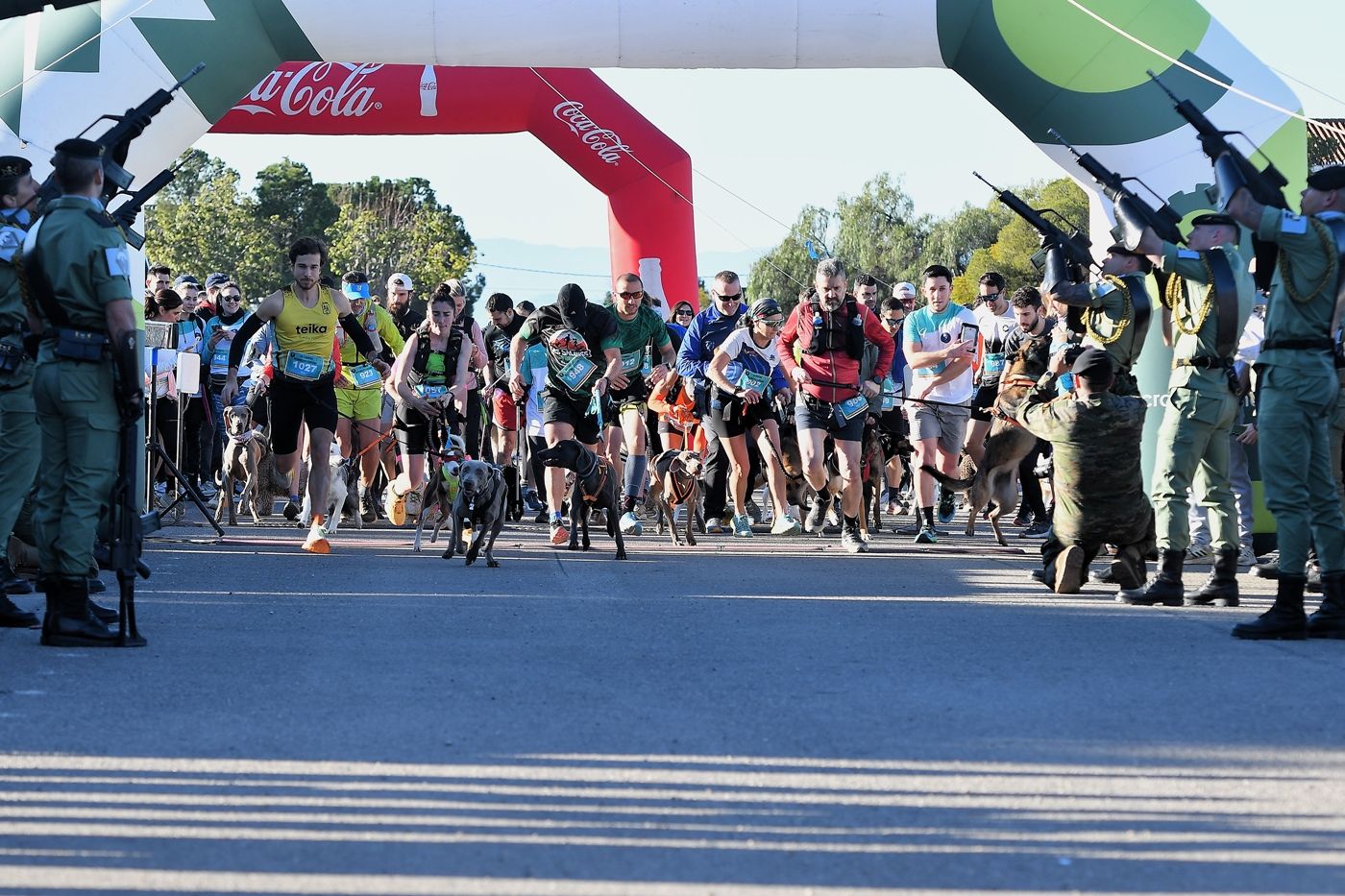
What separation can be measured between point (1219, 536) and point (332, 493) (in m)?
7.32

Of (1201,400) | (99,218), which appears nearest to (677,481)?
(1201,400)

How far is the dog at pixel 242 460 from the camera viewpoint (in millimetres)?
15602

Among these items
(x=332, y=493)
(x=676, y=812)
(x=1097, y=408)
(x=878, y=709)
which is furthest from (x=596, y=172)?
(x=676, y=812)

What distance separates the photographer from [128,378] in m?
7.62

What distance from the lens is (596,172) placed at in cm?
2397

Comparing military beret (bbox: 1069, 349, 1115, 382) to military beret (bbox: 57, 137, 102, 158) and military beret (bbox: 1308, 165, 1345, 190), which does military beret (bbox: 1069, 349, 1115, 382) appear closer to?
military beret (bbox: 1308, 165, 1345, 190)

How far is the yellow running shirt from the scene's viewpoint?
1257 centimetres

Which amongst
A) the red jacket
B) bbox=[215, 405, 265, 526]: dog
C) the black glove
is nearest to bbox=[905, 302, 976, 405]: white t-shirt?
the red jacket

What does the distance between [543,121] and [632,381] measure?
9.89m

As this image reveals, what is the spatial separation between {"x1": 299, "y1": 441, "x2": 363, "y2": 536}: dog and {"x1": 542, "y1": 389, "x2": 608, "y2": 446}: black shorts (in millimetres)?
1664

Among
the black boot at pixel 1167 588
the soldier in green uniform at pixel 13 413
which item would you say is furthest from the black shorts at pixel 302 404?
the black boot at pixel 1167 588

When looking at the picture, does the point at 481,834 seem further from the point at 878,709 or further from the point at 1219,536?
the point at 1219,536

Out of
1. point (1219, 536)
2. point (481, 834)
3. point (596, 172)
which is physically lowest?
point (481, 834)

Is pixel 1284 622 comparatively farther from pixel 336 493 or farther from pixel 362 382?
pixel 362 382
